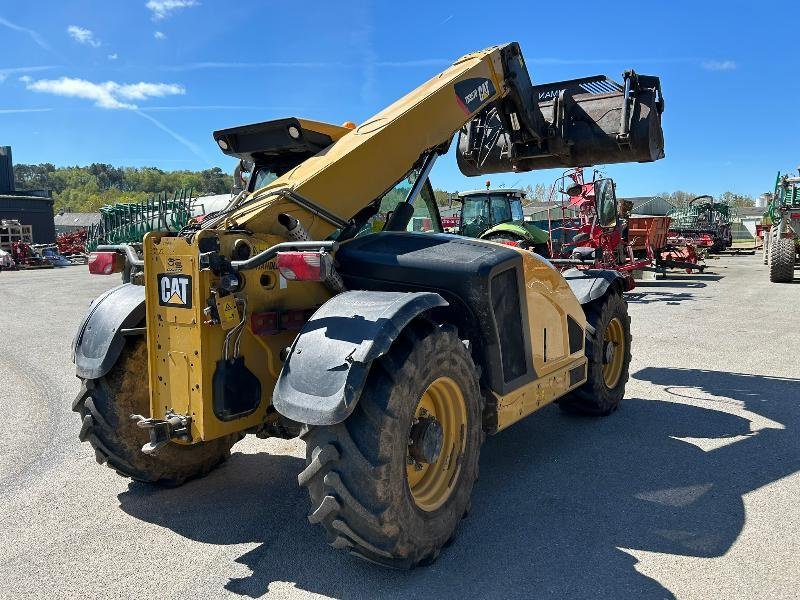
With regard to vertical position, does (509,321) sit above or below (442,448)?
above

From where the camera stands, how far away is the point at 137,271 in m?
4.15

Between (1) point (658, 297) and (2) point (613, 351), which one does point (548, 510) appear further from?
(1) point (658, 297)

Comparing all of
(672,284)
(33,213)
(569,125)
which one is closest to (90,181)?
(33,213)

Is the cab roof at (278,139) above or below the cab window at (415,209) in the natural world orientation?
above

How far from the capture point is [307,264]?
3188 millimetres

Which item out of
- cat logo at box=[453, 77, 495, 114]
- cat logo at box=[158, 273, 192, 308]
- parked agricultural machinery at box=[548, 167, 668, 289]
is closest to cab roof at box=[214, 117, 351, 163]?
cat logo at box=[453, 77, 495, 114]

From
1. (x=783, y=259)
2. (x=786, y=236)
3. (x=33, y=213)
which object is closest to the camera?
(x=783, y=259)

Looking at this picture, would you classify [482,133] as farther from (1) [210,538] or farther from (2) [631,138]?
(1) [210,538]

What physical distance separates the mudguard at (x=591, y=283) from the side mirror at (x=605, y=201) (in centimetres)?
1024

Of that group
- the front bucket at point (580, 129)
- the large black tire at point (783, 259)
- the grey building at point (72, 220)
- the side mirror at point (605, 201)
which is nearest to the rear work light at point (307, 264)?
the front bucket at point (580, 129)

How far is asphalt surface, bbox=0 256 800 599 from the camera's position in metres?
3.22

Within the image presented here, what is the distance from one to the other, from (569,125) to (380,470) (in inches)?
168

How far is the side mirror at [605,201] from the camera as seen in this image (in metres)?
16.1

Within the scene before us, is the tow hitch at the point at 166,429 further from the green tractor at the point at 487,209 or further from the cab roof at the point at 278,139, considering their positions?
the green tractor at the point at 487,209
